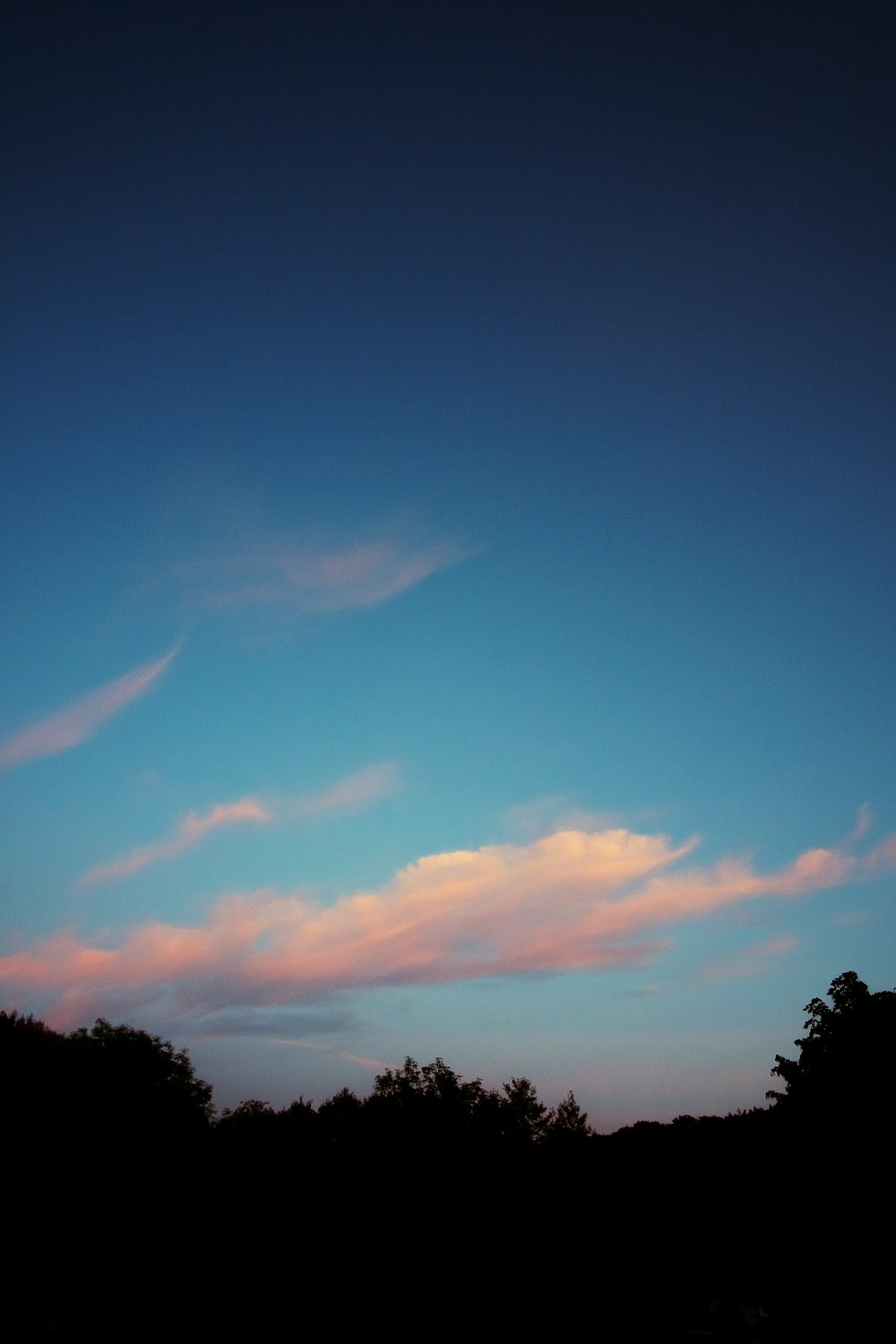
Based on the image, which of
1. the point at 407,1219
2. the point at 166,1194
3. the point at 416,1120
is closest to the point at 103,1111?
the point at 166,1194

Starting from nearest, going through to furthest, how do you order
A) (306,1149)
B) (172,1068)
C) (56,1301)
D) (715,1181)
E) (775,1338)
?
1. (56,1301)
2. (775,1338)
3. (715,1181)
4. (306,1149)
5. (172,1068)

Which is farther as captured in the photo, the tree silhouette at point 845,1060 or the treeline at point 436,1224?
the tree silhouette at point 845,1060

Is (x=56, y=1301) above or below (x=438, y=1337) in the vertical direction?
above

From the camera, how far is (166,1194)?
75.3 ft

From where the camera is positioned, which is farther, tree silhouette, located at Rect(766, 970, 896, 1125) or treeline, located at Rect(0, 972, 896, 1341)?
tree silhouette, located at Rect(766, 970, 896, 1125)

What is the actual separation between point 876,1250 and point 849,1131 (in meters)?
3.95

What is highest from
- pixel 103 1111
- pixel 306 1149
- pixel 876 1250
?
pixel 103 1111

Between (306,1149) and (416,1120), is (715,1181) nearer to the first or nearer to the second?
(306,1149)

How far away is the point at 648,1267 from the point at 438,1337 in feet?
23.0

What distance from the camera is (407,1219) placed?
27594mm

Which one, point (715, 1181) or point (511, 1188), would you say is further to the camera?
point (511, 1188)

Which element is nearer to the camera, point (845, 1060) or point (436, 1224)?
point (436, 1224)

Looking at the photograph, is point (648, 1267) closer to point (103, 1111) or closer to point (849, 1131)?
point (849, 1131)

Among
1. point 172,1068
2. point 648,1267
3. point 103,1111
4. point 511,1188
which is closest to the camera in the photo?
point 103,1111
